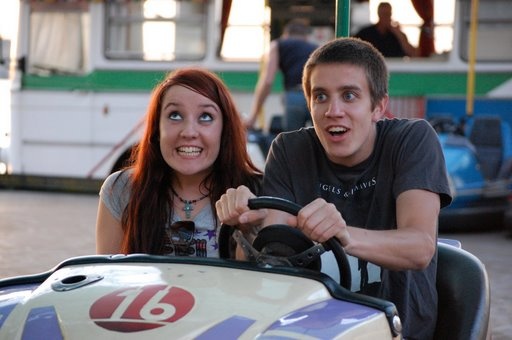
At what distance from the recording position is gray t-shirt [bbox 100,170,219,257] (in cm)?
299

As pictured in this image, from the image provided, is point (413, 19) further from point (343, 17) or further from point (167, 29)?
point (343, 17)

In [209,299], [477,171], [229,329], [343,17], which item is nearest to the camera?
[229,329]

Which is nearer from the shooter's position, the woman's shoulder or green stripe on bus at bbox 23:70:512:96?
the woman's shoulder

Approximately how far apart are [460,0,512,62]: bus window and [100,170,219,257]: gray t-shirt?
740cm

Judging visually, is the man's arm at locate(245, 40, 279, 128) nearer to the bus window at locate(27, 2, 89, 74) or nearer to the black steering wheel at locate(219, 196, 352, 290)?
the bus window at locate(27, 2, 89, 74)

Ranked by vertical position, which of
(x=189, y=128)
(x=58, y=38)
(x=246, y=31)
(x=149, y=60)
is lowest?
(x=189, y=128)

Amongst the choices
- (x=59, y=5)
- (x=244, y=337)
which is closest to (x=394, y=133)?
(x=244, y=337)

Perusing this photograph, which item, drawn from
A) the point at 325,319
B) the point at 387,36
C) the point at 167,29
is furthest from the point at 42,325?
the point at 167,29

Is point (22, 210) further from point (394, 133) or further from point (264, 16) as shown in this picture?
point (394, 133)

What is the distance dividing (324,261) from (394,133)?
1.46 feet

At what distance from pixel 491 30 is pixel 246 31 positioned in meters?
2.70

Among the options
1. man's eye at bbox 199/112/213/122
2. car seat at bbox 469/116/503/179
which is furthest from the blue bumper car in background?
man's eye at bbox 199/112/213/122

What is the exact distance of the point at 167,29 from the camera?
35.7 feet

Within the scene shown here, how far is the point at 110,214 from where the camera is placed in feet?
10.2
